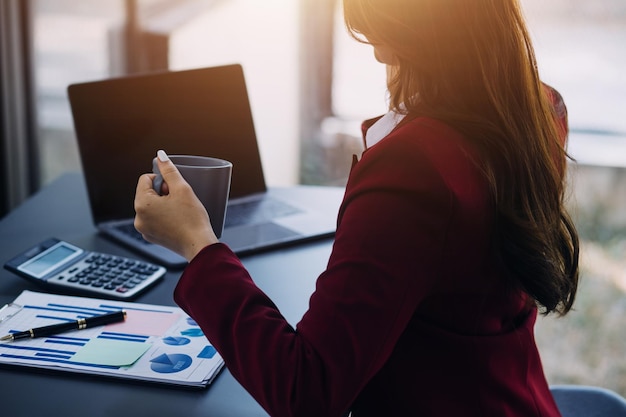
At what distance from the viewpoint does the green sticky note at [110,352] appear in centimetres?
81

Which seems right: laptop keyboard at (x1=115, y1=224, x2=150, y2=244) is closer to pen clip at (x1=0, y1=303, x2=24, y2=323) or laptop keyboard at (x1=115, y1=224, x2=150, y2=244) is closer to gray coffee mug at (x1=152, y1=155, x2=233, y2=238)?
pen clip at (x1=0, y1=303, x2=24, y2=323)

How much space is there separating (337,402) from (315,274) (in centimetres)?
48

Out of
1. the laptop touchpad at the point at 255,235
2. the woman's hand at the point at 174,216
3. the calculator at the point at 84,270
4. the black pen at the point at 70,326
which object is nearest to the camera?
the woman's hand at the point at 174,216

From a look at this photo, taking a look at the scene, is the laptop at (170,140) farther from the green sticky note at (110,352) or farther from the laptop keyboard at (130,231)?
the green sticky note at (110,352)

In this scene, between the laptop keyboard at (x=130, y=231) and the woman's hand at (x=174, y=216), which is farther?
the laptop keyboard at (x=130, y=231)

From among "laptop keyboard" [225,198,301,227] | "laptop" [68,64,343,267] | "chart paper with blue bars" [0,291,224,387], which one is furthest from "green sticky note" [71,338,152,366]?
"laptop keyboard" [225,198,301,227]

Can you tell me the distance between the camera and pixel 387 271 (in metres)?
0.63

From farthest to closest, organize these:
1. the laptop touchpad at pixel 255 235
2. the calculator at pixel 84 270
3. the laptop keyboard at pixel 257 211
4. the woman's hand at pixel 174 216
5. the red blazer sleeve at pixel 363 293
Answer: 1. the laptop keyboard at pixel 257 211
2. the laptop touchpad at pixel 255 235
3. the calculator at pixel 84 270
4. the woman's hand at pixel 174 216
5. the red blazer sleeve at pixel 363 293

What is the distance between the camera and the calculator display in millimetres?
1027

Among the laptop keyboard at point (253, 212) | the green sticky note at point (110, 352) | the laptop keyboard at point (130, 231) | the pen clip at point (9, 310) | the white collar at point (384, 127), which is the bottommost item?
the green sticky note at point (110, 352)

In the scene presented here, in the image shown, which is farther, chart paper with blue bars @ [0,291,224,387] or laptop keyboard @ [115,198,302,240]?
laptop keyboard @ [115,198,302,240]

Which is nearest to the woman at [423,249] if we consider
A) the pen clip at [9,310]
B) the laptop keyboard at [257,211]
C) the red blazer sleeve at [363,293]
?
the red blazer sleeve at [363,293]

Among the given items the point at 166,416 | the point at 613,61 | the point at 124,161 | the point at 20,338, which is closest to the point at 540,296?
the point at 166,416

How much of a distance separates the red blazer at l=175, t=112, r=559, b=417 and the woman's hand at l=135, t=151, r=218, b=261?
0.09 ft
